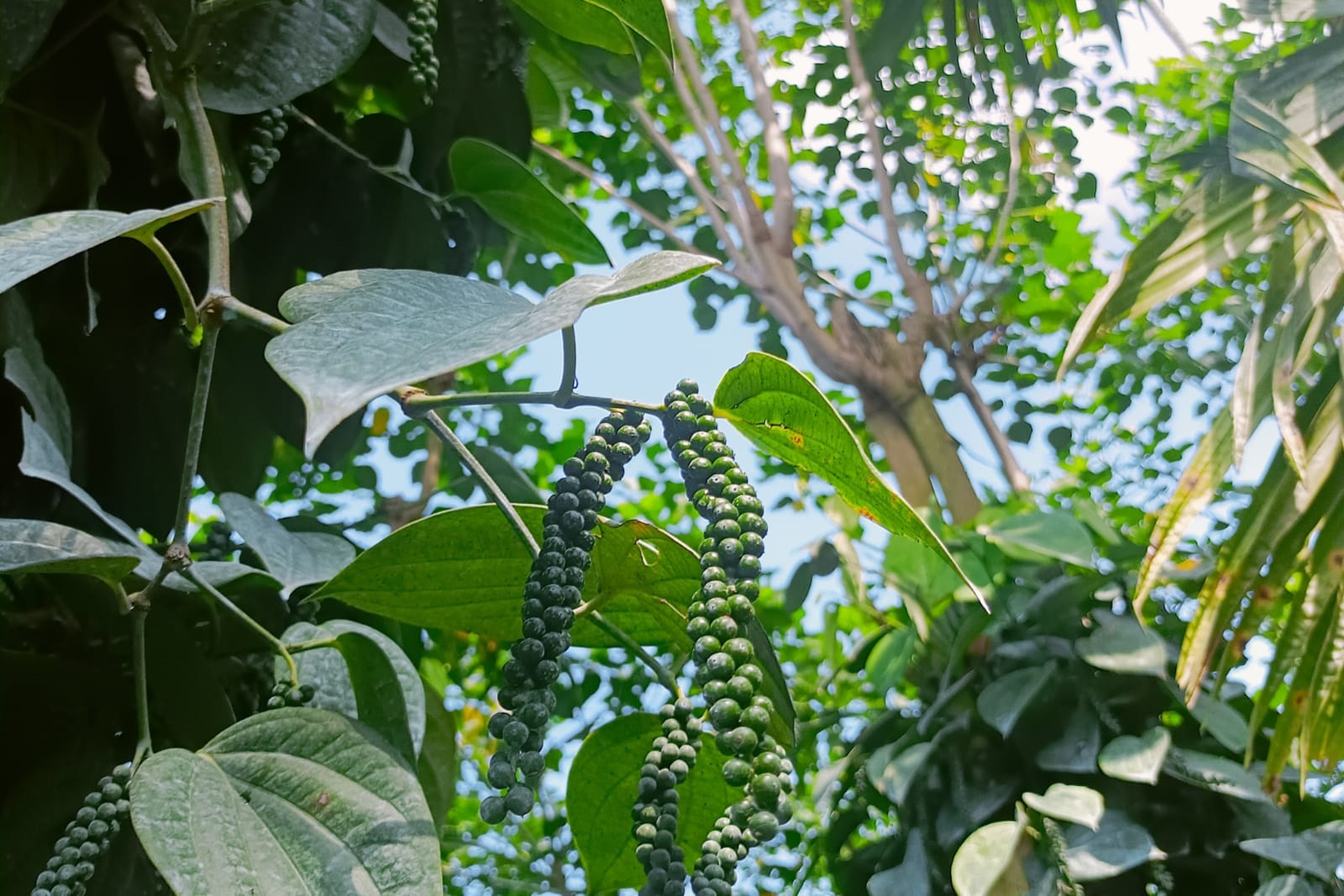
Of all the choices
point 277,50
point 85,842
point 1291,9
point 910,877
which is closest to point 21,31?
point 277,50

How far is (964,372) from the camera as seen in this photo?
5.23 ft

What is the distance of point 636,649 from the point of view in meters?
0.37

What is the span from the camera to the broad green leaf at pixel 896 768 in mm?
919

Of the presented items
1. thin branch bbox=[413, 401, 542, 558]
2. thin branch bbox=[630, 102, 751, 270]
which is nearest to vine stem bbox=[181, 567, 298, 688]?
thin branch bbox=[413, 401, 542, 558]

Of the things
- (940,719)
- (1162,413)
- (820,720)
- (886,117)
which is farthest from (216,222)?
(1162,413)

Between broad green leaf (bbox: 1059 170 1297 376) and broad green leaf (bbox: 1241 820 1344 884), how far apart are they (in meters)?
0.41

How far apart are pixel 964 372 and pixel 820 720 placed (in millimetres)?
658

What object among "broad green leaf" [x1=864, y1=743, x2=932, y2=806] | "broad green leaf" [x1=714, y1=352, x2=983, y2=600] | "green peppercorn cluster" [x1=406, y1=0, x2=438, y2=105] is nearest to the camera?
"broad green leaf" [x1=714, y1=352, x2=983, y2=600]

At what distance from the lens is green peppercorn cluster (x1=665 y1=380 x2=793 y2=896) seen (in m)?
0.24

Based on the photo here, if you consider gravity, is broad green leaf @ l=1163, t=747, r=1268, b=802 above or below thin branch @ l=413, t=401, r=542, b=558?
below

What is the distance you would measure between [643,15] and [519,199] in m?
0.20

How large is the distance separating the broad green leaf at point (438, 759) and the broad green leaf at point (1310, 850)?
22.7 inches

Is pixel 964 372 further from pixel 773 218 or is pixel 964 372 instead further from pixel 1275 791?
pixel 1275 791

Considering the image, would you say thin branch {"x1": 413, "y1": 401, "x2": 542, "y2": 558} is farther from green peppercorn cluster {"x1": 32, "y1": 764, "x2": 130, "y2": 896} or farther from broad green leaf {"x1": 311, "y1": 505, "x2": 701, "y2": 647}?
green peppercorn cluster {"x1": 32, "y1": 764, "x2": 130, "y2": 896}
